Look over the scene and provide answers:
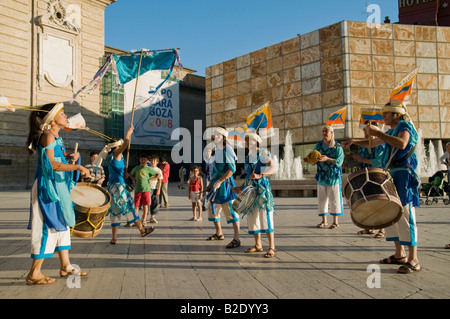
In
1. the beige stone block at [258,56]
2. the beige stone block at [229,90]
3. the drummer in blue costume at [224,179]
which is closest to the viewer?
the drummer in blue costume at [224,179]

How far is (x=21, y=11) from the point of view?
24.1 metres

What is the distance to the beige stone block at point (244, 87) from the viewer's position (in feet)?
91.5

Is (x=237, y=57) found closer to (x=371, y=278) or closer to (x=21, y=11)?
(x=21, y=11)

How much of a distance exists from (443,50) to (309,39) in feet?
29.4

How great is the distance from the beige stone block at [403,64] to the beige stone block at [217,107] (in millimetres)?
13742

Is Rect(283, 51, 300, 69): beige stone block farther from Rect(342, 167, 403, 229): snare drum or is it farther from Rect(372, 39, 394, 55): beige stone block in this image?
Rect(342, 167, 403, 229): snare drum

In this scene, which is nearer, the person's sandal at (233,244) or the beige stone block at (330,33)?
the person's sandal at (233,244)

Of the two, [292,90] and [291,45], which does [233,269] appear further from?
[291,45]

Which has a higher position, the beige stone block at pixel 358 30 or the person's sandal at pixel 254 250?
the beige stone block at pixel 358 30

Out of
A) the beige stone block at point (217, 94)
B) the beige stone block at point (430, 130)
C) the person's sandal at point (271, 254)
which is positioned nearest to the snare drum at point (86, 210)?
the person's sandal at point (271, 254)

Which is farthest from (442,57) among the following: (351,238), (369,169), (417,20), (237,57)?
(369,169)

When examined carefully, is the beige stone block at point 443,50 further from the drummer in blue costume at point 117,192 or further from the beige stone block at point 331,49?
the drummer in blue costume at point 117,192
